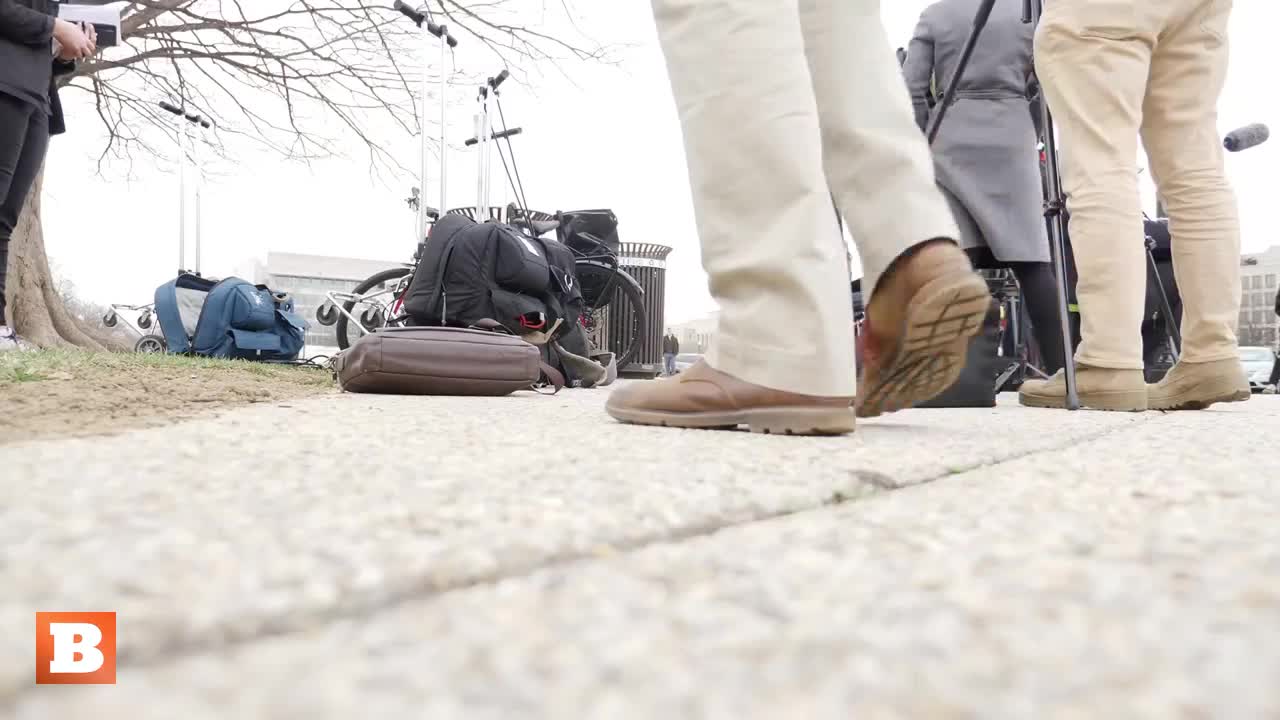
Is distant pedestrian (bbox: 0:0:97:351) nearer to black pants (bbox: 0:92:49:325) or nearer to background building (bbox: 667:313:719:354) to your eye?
black pants (bbox: 0:92:49:325)

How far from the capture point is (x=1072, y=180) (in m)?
1.68

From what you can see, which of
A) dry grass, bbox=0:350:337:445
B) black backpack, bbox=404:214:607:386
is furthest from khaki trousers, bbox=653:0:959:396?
black backpack, bbox=404:214:607:386

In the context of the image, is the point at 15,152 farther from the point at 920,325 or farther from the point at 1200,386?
the point at 1200,386

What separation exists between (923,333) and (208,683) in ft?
2.82

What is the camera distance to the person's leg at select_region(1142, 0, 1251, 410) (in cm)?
171

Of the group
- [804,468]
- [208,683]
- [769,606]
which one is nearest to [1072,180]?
[804,468]

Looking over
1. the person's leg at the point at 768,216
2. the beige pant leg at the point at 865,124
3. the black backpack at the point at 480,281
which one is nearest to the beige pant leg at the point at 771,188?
the person's leg at the point at 768,216

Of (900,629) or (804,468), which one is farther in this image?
(804,468)

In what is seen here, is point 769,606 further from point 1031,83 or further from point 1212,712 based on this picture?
point 1031,83

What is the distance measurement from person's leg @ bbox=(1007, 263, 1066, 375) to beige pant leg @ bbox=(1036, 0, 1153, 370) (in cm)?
68

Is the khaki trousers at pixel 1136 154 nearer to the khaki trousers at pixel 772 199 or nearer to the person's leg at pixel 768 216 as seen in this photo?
the khaki trousers at pixel 772 199

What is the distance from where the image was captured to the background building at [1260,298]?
1385 centimetres

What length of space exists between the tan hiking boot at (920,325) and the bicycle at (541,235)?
326 centimetres

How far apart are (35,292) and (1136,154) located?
5.27 meters
